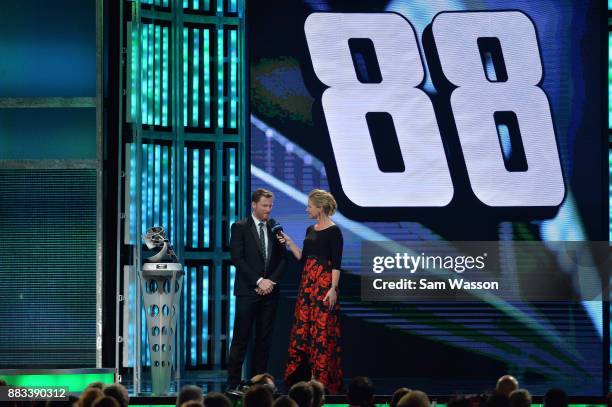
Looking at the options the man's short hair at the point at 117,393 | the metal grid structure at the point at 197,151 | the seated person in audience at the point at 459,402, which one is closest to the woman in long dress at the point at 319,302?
the metal grid structure at the point at 197,151

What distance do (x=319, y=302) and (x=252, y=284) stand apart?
1.59ft

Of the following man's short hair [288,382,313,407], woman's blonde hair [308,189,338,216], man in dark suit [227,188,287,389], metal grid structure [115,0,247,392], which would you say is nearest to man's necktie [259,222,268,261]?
man in dark suit [227,188,287,389]

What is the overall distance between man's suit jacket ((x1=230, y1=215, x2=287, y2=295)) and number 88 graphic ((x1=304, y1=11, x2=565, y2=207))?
1.38m

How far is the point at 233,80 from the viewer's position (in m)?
10.6

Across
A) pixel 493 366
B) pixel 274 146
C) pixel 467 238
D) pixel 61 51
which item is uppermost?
pixel 61 51

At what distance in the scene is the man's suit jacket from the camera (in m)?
8.95

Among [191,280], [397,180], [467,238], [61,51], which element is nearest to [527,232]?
[467,238]

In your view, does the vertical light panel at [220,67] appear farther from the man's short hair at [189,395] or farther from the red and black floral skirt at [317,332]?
the man's short hair at [189,395]

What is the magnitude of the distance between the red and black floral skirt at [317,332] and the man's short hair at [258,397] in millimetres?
3760

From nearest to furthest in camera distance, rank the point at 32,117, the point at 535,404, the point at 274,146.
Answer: the point at 535,404 < the point at 274,146 < the point at 32,117

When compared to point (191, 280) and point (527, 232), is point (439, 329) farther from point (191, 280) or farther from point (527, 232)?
point (191, 280)

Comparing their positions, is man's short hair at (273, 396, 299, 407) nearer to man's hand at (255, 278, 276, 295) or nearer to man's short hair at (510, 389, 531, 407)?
man's short hair at (510, 389, 531, 407)

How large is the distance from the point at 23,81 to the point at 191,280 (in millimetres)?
2369

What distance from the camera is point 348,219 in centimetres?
1020
